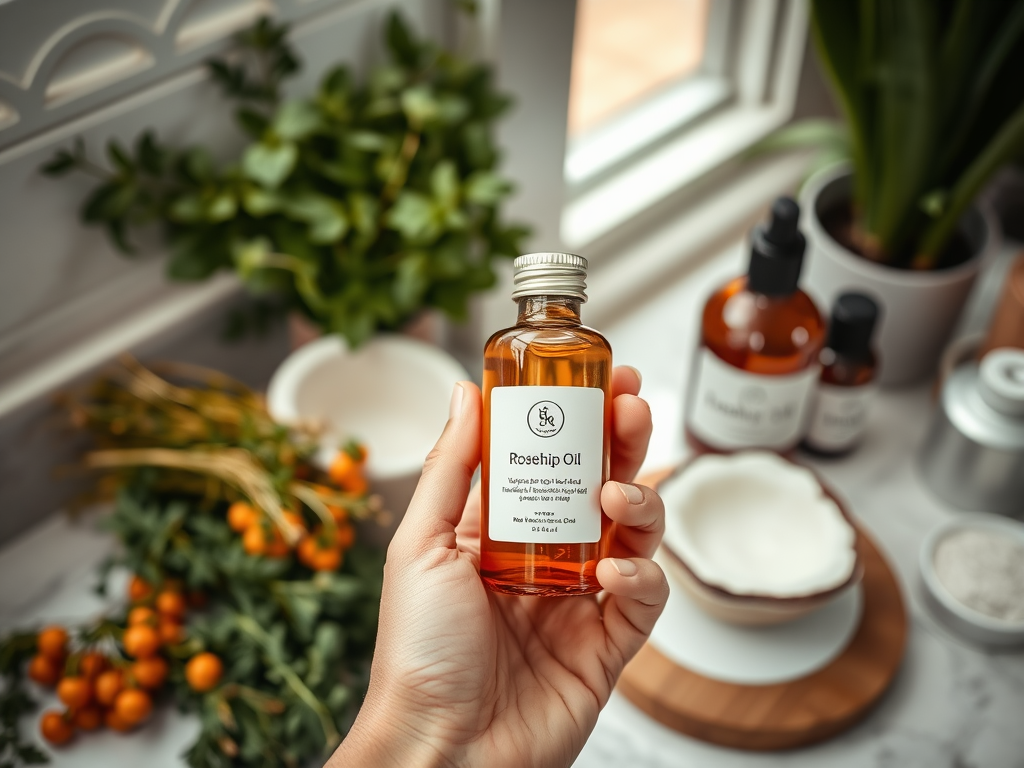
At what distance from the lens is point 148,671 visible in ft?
2.38

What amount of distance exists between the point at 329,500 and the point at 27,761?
29 centimetres

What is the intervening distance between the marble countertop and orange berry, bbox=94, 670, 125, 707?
4 cm

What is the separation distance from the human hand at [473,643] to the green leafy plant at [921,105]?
0.49 meters

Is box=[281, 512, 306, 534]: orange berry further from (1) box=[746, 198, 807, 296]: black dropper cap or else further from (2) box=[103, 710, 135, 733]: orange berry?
(1) box=[746, 198, 807, 296]: black dropper cap

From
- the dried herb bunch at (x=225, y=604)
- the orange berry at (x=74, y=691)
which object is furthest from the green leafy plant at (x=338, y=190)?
the orange berry at (x=74, y=691)

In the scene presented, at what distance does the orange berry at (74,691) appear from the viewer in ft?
2.33

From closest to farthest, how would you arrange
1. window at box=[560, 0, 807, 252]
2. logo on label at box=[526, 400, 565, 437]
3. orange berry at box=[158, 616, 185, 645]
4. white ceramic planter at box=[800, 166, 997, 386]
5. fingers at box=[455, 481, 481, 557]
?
logo on label at box=[526, 400, 565, 437]
fingers at box=[455, 481, 481, 557]
orange berry at box=[158, 616, 185, 645]
white ceramic planter at box=[800, 166, 997, 386]
window at box=[560, 0, 807, 252]

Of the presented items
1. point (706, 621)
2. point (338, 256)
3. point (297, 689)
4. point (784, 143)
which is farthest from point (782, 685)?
point (784, 143)

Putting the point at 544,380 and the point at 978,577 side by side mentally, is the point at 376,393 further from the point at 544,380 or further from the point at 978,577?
the point at 978,577

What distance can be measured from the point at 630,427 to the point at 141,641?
426mm

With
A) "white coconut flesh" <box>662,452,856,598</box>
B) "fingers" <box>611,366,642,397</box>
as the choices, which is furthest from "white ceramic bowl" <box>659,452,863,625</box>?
"fingers" <box>611,366,642,397</box>

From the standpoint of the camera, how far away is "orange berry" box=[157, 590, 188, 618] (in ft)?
2.48

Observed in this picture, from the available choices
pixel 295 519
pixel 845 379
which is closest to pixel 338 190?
pixel 295 519

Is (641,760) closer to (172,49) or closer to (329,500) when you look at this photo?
(329,500)
